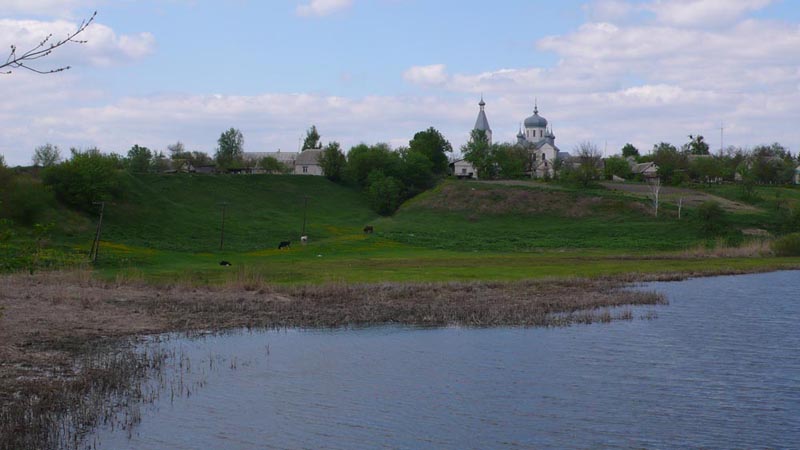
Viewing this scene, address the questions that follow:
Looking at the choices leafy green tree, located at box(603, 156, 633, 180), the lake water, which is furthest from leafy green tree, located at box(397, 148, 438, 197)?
the lake water

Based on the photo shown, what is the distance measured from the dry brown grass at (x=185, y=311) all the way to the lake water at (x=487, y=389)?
96.1 inches

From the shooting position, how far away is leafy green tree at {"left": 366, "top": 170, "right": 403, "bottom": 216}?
15438cm

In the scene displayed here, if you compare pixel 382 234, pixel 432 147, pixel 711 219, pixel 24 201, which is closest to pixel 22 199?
pixel 24 201

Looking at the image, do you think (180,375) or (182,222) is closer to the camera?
(180,375)

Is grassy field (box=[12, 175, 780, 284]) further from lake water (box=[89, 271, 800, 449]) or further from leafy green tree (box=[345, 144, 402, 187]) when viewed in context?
lake water (box=[89, 271, 800, 449])

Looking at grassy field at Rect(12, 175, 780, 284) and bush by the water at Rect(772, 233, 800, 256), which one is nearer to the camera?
grassy field at Rect(12, 175, 780, 284)

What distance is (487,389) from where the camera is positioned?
30.2 m

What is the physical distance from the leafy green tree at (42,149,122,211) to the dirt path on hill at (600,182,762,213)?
8140cm

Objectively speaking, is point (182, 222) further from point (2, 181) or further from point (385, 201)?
point (385, 201)

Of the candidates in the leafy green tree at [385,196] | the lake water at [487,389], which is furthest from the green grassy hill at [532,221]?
the lake water at [487,389]

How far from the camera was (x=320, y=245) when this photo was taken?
9312cm

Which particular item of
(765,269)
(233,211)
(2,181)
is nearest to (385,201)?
(233,211)

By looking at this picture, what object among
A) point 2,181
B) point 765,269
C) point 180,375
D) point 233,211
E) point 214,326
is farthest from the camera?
point 233,211

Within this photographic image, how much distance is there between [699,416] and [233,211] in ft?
371
